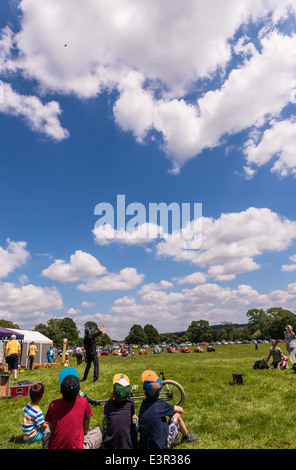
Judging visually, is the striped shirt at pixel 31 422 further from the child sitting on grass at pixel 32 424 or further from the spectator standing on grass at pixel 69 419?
the spectator standing on grass at pixel 69 419

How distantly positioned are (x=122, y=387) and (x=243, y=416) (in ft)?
14.1

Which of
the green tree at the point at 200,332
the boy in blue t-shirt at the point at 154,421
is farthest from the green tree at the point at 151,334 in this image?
the boy in blue t-shirt at the point at 154,421

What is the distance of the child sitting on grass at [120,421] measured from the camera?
439cm

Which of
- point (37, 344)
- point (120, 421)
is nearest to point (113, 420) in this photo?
point (120, 421)

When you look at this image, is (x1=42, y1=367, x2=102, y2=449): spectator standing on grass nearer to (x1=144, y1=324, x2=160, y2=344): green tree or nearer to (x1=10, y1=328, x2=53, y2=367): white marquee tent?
(x1=10, y1=328, x2=53, y2=367): white marquee tent

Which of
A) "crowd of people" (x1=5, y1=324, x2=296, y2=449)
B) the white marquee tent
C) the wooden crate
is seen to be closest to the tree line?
the white marquee tent

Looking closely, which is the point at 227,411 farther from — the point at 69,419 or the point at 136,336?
the point at 136,336

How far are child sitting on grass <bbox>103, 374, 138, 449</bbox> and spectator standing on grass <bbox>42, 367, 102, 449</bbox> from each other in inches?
14.3

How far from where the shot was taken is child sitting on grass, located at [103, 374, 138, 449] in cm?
439

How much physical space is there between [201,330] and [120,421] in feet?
530

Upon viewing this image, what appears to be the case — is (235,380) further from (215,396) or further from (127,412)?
(127,412)

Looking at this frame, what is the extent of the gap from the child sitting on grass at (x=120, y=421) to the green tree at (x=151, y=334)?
152 m

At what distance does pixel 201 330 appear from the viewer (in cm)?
15562
